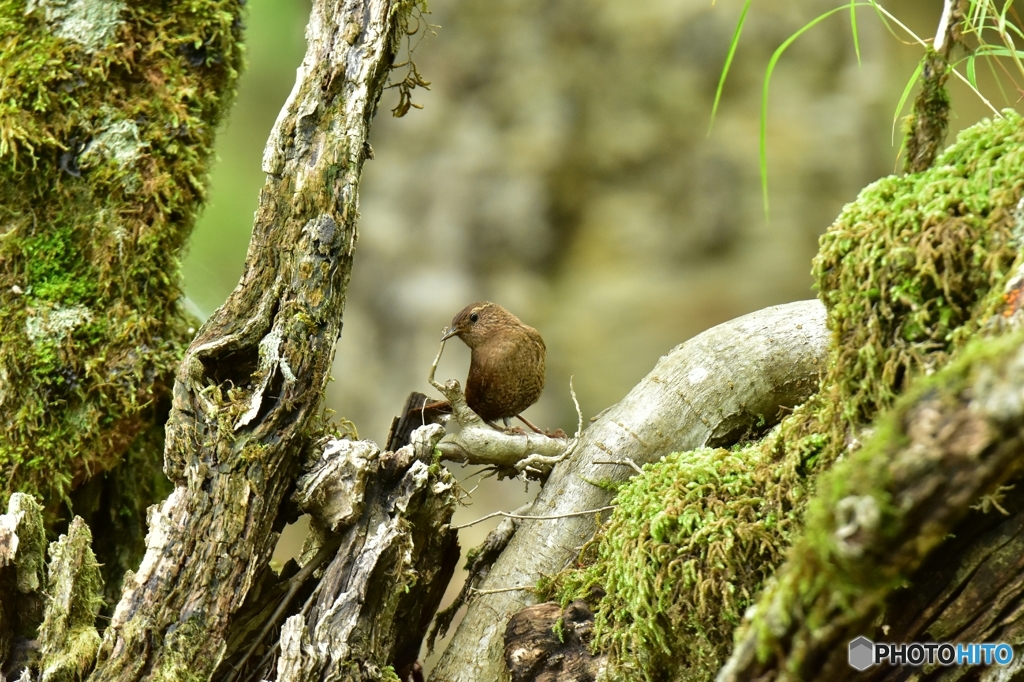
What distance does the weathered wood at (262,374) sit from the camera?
2.04 m

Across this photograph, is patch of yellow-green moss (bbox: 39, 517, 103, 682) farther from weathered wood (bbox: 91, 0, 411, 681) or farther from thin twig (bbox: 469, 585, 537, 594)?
thin twig (bbox: 469, 585, 537, 594)

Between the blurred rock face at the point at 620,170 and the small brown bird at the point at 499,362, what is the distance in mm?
4851

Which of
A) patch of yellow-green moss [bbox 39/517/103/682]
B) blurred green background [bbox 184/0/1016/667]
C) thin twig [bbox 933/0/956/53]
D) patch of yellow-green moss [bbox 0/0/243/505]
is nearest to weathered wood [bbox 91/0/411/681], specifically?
patch of yellow-green moss [bbox 39/517/103/682]

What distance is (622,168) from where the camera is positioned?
8.11 meters

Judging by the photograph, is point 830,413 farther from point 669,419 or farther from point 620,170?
point 620,170

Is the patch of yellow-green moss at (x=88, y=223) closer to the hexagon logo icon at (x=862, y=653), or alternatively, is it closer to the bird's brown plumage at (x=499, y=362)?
the bird's brown plumage at (x=499, y=362)

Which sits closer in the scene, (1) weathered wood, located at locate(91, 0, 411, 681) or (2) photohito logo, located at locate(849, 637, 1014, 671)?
(2) photohito logo, located at locate(849, 637, 1014, 671)

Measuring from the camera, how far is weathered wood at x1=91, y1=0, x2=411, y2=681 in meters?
2.04

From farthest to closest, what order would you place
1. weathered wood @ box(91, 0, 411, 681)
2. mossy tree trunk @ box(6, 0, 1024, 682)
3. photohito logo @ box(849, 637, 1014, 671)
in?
weathered wood @ box(91, 0, 411, 681), photohito logo @ box(849, 637, 1014, 671), mossy tree trunk @ box(6, 0, 1024, 682)

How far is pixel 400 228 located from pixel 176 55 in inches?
234

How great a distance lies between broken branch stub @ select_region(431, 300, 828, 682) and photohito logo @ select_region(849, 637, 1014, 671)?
1105 mm

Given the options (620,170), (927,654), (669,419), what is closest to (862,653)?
(927,654)

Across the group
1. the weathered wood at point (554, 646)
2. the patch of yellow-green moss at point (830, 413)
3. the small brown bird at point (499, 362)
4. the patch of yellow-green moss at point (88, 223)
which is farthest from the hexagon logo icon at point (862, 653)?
the patch of yellow-green moss at point (88, 223)

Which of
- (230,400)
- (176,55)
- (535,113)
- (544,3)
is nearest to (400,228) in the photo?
(535,113)
